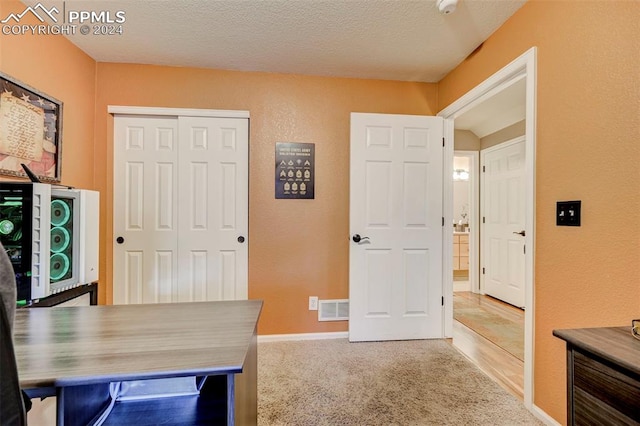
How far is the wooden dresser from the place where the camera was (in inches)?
31.2

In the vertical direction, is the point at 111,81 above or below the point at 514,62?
above

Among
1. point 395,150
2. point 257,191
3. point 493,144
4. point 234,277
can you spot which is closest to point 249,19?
point 257,191

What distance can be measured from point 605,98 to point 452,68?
1452 millimetres

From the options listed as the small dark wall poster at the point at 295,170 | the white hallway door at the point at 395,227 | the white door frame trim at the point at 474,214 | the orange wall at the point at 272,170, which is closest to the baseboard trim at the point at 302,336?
the orange wall at the point at 272,170

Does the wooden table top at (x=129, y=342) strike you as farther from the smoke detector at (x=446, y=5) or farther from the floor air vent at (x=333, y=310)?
the smoke detector at (x=446, y=5)

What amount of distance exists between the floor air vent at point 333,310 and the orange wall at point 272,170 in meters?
0.05

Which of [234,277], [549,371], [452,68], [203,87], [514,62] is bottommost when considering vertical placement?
[549,371]

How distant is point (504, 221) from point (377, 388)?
300 cm

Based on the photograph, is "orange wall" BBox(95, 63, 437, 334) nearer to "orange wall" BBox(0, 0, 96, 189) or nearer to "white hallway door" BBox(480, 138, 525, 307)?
"orange wall" BBox(0, 0, 96, 189)

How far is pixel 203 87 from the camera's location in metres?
2.57

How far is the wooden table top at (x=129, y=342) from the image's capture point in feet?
2.28

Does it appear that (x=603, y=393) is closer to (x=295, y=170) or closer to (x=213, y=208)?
(x=295, y=170)

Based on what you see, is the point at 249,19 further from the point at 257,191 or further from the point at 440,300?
the point at 440,300

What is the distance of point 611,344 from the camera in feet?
2.97
